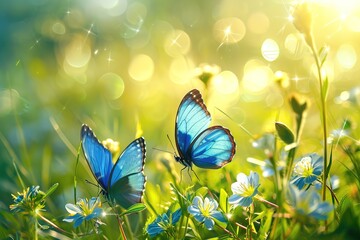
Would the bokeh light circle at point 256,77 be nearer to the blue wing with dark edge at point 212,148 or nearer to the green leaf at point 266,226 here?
the blue wing with dark edge at point 212,148

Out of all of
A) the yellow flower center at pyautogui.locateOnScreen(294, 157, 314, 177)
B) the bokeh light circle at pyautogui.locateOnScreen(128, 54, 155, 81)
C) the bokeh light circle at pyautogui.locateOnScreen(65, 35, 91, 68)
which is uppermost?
the bokeh light circle at pyautogui.locateOnScreen(65, 35, 91, 68)

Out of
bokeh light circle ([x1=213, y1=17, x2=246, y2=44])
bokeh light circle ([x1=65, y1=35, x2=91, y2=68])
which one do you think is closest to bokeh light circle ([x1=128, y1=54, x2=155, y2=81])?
bokeh light circle ([x1=65, y1=35, x2=91, y2=68])

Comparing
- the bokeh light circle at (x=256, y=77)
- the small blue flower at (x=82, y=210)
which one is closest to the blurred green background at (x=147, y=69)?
the bokeh light circle at (x=256, y=77)

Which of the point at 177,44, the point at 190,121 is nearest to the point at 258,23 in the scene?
the point at 177,44

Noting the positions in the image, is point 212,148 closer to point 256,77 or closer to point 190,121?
point 190,121

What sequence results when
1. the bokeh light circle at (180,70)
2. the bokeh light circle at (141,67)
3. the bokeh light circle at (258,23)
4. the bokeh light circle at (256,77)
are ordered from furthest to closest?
the bokeh light circle at (258,23) → the bokeh light circle at (141,67) → the bokeh light circle at (180,70) → the bokeh light circle at (256,77)

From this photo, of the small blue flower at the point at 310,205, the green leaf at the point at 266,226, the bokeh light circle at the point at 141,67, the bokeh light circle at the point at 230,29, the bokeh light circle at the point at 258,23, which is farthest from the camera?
the bokeh light circle at the point at 258,23

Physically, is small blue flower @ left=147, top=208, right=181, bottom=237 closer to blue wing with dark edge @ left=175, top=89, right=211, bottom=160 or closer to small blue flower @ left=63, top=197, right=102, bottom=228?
small blue flower @ left=63, top=197, right=102, bottom=228
